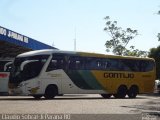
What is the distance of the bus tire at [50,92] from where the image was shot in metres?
26.0

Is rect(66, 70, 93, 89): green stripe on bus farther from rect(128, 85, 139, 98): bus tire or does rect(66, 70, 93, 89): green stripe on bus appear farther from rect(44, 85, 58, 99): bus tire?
rect(128, 85, 139, 98): bus tire

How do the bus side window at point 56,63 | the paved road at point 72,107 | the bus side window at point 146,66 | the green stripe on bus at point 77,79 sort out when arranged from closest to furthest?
the paved road at point 72,107
the bus side window at point 56,63
the green stripe on bus at point 77,79
the bus side window at point 146,66

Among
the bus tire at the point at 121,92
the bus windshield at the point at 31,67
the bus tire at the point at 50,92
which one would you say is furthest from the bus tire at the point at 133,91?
the bus windshield at the point at 31,67

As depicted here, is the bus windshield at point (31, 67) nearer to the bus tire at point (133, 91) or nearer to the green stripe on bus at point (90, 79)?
the green stripe on bus at point (90, 79)

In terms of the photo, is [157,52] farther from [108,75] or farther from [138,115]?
[138,115]

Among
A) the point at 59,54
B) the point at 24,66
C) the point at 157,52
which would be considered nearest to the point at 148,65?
the point at 59,54

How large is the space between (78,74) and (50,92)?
235 cm

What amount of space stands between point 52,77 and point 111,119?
12965mm

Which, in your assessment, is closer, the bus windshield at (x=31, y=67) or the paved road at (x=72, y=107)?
the paved road at (x=72, y=107)

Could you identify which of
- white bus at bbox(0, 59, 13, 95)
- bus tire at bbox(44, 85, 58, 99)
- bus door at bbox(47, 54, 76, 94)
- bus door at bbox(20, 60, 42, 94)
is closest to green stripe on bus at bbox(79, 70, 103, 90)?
bus door at bbox(47, 54, 76, 94)

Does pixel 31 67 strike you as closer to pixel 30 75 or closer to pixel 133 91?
pixel 30 75

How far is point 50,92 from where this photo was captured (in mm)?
26047

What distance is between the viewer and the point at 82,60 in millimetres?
28031

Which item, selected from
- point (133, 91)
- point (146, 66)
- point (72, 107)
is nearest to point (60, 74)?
point (133, 91)
